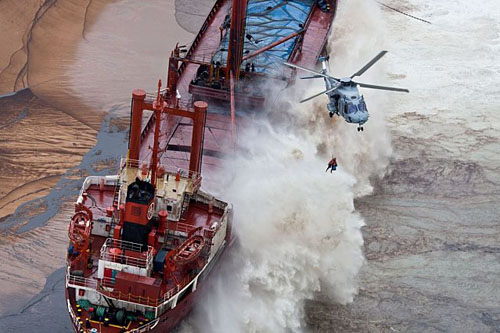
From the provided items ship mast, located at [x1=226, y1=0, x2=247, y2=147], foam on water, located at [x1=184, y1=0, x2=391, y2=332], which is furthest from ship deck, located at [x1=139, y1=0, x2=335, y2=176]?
ship mast, located at [x1=226, y1=0, x2=247, y2=147]

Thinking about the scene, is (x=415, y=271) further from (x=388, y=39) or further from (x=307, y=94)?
(x=388, y=39)

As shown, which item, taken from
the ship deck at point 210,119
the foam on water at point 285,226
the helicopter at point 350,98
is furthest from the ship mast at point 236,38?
the helicopter at point 350,98

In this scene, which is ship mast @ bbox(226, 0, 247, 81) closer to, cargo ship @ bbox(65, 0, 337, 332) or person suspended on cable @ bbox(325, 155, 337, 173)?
cargo ship @ bbox(65, 0, 337, 332)

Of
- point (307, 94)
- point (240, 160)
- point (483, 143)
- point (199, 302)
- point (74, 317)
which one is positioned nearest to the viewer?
point (74, 317)

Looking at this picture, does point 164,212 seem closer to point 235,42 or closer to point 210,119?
point 210,119

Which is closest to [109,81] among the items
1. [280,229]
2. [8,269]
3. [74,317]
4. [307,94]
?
[307,94]

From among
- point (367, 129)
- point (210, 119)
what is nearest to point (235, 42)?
point (210, 119)
